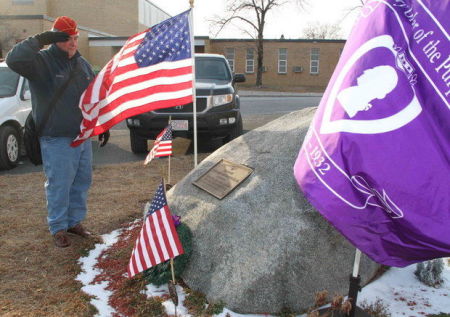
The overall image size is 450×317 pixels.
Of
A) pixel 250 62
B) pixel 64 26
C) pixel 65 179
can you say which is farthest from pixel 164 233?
pixel 250 62

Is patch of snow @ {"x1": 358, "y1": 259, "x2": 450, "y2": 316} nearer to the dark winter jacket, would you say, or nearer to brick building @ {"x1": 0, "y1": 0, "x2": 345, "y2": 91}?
the dark winter jacket

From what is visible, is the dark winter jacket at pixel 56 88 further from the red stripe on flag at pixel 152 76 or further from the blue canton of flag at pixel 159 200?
the blue canton of flag at pixel 159 200

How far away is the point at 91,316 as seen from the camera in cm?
302

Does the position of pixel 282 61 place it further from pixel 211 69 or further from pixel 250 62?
pixel 211 69

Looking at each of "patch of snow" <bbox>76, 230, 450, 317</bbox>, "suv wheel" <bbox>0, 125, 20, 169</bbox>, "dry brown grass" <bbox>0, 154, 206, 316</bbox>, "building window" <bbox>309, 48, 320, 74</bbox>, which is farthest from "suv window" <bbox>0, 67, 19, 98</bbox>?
"building window" <bbox>309, 48, 320, 74</bbox>

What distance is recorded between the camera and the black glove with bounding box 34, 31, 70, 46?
3.47 meters

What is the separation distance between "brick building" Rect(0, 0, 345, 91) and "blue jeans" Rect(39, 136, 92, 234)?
3057 cm

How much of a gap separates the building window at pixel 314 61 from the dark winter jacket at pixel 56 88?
38.4 metres

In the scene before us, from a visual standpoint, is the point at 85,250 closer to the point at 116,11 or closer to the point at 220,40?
the point at 220,40

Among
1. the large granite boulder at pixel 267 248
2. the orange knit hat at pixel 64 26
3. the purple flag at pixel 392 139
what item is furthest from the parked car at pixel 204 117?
Result: the purple flag at pixel 392 139

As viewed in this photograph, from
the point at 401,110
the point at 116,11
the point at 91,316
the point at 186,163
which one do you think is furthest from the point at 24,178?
the point at 116,11

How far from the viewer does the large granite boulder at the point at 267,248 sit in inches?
118

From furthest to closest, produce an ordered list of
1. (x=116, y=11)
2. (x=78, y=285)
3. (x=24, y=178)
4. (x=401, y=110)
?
1. (x=116, y=11)
2. (x=24, y=178)
3. (x=78, y=285)
4. (x=401, y=110)

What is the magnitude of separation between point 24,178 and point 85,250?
10.6 ft
